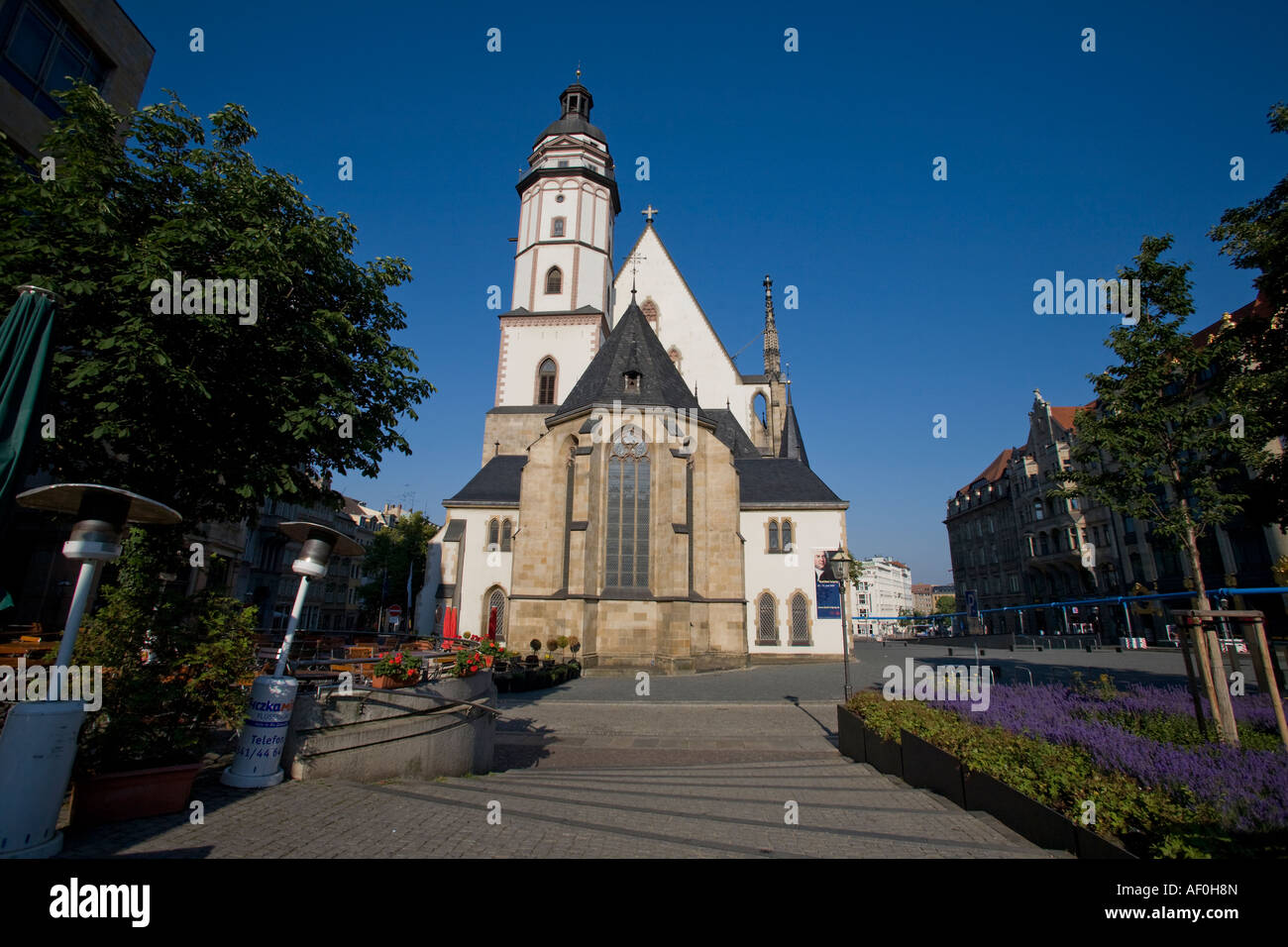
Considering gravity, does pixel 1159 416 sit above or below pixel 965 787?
above

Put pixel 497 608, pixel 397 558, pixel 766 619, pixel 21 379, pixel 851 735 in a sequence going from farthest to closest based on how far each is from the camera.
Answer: pixel 397 558, pixel 497 608, pixel 766 619, pixel 851 735, pixel 21 379

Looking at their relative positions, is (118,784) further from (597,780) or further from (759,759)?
(759,759)

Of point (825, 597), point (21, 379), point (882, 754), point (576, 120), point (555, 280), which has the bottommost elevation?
point (882, 754)

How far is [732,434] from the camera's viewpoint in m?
37.2

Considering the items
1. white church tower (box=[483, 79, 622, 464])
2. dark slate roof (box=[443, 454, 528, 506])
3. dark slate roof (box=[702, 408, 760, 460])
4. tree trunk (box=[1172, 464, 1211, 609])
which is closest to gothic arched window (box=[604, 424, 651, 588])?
dark slate roof (box=[443, 454, 528, 506])

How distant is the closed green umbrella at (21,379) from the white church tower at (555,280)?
29670 millimetres

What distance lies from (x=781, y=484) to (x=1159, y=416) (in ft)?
75.1

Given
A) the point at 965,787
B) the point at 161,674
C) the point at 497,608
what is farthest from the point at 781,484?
the point at 161,674

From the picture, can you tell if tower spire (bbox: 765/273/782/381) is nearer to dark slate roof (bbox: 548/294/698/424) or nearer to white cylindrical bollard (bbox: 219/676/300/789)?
dark slate roof (bbox: 548/294/698/424)

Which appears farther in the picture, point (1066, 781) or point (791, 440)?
point (791, 440)

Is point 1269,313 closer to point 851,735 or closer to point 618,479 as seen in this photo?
point 851,735

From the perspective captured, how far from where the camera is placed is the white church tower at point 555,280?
3581 centimetres

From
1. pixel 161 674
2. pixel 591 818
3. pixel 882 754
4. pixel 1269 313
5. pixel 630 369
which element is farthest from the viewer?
pixel 630 369

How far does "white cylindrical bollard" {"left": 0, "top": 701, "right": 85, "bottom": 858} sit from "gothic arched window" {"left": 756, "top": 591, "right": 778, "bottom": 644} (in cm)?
2757
